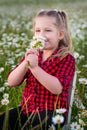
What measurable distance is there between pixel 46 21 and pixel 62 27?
4.6 inches

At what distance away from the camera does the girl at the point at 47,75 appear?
8.46ft

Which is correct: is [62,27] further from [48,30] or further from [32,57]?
[32,57]

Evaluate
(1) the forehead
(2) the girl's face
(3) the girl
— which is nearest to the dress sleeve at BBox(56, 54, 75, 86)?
(3) the girl

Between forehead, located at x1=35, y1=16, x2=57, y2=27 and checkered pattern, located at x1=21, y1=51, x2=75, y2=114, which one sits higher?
forehead, located at x1=35, y1=16, x2=57, y2=27

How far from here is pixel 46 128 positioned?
2.56m

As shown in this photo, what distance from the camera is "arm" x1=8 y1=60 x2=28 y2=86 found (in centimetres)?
262

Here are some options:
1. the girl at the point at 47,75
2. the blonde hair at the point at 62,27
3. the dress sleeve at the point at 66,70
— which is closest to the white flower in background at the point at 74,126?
the girl at the point at 47,75

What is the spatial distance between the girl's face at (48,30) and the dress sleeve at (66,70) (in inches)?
4.4

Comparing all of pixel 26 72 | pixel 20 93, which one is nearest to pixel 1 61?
pixel 20 93

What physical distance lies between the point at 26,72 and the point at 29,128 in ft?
1.16

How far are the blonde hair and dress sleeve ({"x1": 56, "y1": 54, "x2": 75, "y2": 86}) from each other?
4 cm

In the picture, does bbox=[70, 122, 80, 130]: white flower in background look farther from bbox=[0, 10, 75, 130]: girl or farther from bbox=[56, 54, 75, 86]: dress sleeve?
bbox=[56, 54, 75, 86]: dress sleeve

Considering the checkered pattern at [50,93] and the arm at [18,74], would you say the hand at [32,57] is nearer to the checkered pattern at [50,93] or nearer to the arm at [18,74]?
the arm at [18,74]

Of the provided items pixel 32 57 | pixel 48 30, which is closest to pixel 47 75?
pixel 32 57
